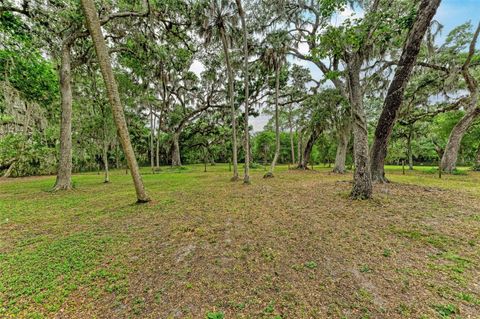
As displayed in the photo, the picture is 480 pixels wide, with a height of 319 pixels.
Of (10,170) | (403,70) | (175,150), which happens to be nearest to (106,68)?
(403,70)

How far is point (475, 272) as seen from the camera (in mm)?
2410

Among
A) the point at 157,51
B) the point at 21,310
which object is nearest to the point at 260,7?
the point at 157,51

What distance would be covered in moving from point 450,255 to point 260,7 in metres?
12.7

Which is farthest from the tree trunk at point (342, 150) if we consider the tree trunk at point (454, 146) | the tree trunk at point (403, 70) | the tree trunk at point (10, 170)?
the tree trunk at point (10, 170)

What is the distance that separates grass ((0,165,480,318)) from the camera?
204cm

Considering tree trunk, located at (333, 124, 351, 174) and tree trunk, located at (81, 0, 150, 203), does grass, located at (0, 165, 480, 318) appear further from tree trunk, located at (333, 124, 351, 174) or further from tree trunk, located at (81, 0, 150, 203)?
tree trunk, located at (333, 124, 351, 174)

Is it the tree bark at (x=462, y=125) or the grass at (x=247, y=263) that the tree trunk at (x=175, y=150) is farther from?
the tree bark at (x=462, y=125)

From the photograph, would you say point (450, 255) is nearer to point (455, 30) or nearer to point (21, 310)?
point (21, 310)

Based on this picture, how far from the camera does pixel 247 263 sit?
282 centimetres

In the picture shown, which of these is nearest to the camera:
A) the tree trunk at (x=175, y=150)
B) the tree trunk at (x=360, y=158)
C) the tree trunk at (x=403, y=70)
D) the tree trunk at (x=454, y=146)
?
the tree trunk at (x=403, y=70)

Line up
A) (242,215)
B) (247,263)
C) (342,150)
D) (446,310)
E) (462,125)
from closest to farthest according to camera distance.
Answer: (446,310) → (247,263) → (242,215) → (462,125) → (342,150)

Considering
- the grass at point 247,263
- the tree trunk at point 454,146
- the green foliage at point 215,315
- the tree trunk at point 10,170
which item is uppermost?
the tree trunk at point 454,146

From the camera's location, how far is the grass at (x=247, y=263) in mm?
2041

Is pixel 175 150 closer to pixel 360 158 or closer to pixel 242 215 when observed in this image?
pixel 242 215
